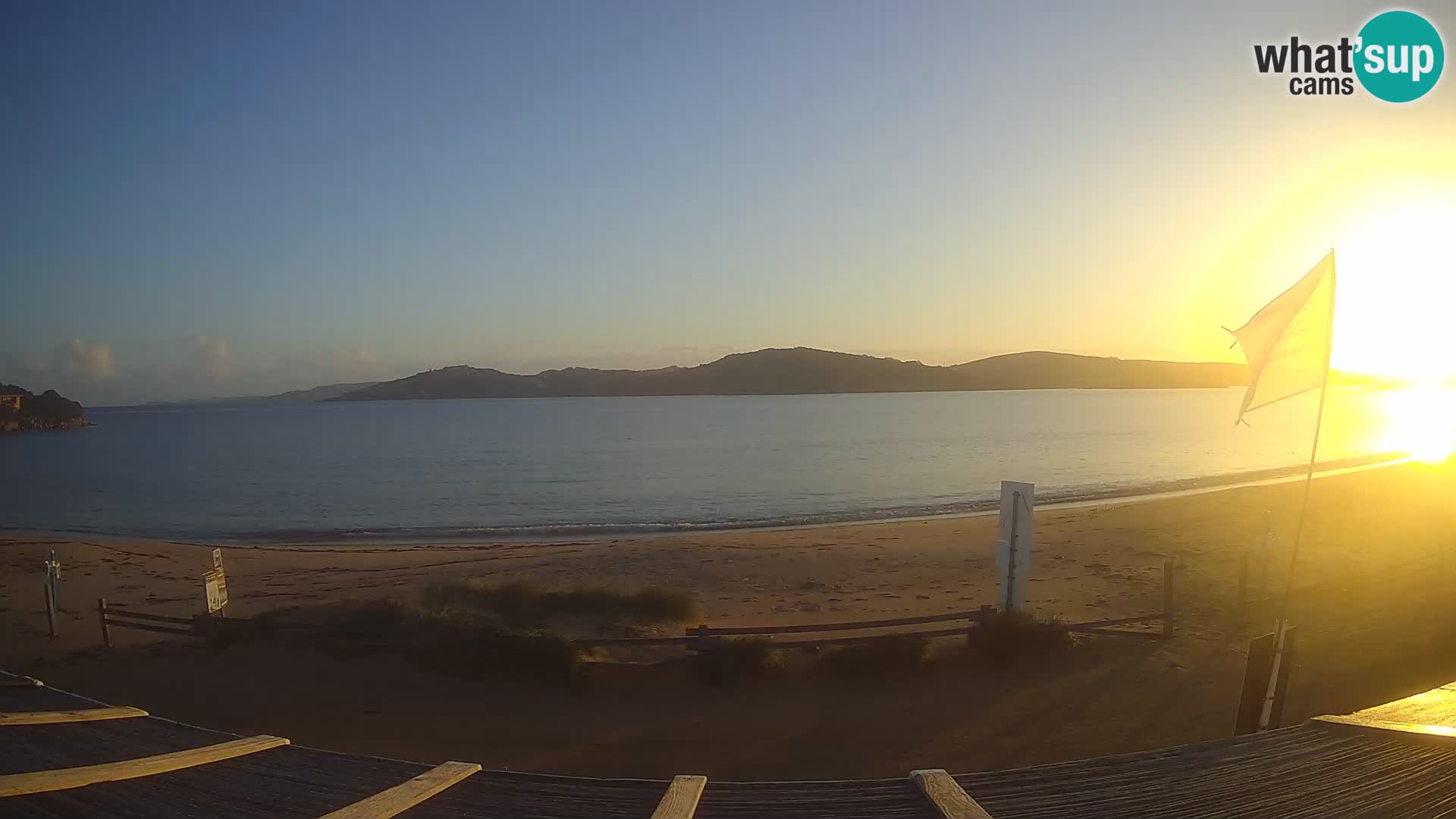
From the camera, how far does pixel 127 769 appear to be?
8.77ft

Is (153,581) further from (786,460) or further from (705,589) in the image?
(786,460)

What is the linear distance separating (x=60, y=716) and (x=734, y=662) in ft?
23.9

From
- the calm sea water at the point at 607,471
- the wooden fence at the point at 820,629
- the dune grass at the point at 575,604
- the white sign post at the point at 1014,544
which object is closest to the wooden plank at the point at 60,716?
the wooden fence at the point at 820,629

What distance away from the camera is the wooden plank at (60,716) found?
3256 mm

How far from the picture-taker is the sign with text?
12102 mm

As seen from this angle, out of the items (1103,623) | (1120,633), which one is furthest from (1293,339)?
(1120,633)

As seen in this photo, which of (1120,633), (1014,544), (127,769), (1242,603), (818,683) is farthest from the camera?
(1242,603)

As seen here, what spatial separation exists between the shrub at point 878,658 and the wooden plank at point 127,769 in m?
7.77

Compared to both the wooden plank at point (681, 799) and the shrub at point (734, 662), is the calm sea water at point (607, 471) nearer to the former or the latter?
the shrub at point (734, 662)

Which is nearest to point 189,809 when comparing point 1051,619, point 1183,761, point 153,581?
point 1183,761

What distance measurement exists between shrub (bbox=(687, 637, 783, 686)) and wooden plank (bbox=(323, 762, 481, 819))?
23.5 feet

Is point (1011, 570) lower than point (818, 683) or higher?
higher

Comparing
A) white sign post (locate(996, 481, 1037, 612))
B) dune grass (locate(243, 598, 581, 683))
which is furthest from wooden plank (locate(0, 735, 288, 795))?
white sign post (locate(996, 481, 1037, 612))

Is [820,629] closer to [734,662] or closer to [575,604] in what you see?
[734,662]
